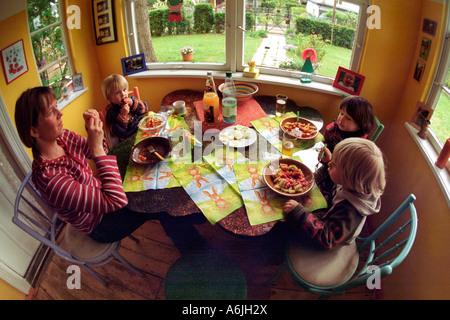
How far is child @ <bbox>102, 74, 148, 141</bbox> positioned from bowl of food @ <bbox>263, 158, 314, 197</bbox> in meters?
1.04

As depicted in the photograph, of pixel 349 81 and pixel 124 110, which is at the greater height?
pixel 349 81

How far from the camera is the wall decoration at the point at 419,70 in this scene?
167 cm

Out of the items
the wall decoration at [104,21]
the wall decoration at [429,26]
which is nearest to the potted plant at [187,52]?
the wall decoration at [104,21]

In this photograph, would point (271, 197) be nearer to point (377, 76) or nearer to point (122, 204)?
point (122, 204)

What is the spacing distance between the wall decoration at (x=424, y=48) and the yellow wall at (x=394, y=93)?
0.04m

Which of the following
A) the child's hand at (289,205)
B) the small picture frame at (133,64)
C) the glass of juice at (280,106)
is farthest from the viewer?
the small picture frame at (133,64)

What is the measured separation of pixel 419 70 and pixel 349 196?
3.78 feet

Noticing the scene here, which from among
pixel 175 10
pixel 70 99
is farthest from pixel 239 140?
pixel 70 99

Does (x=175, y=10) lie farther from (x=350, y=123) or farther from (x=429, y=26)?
(x=429, y=26)

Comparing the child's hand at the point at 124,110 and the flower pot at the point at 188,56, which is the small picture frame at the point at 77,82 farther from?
the flower pot at the point at 188,56

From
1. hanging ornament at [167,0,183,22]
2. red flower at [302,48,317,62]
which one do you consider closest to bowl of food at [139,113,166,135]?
hanging ornament at [167,0,183,22]

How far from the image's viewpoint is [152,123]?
5.95 ft

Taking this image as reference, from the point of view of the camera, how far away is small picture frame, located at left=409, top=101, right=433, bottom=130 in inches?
62.2

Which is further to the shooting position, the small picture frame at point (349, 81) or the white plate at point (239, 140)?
the small picture frame at point (349, 81)
